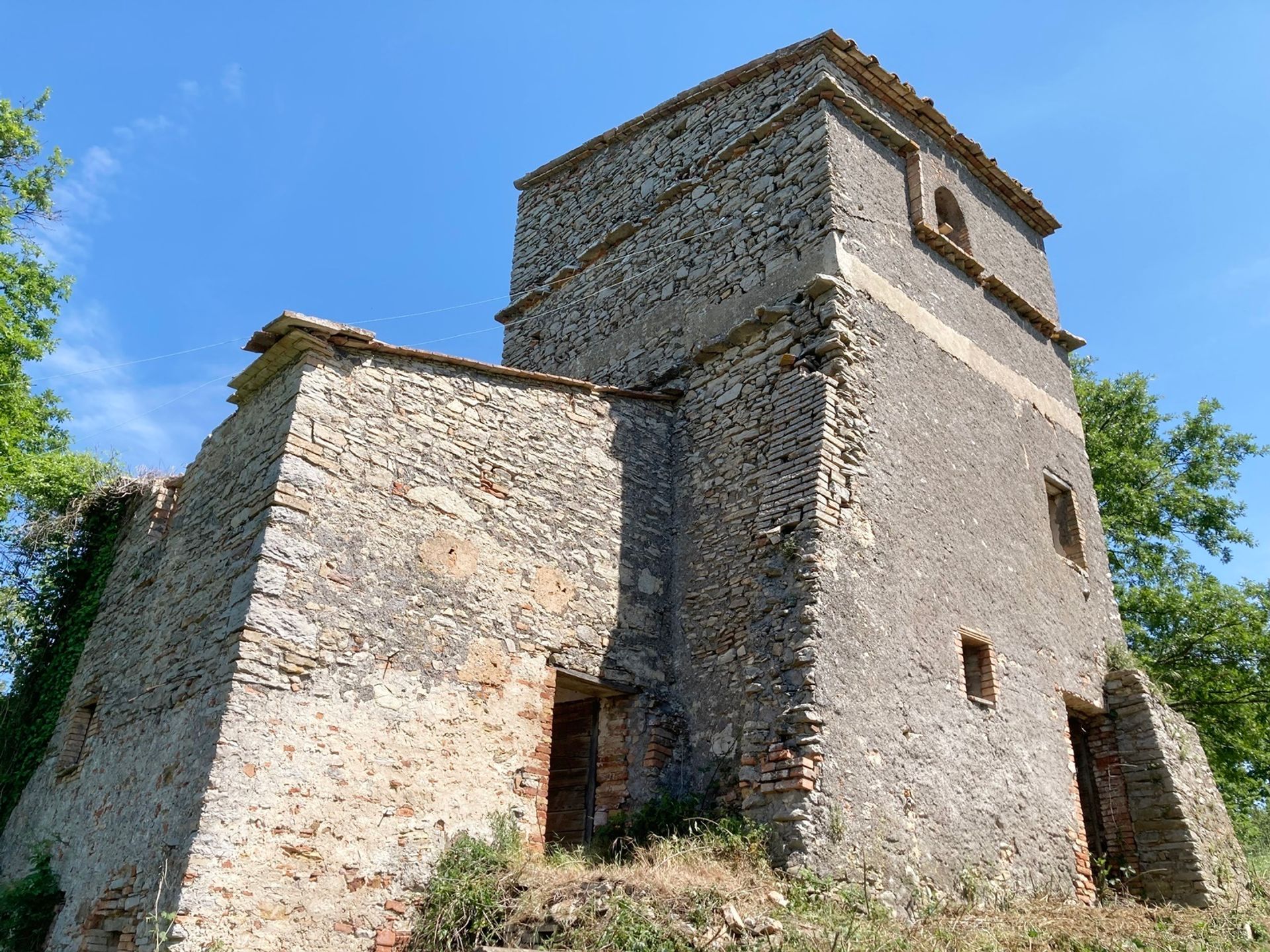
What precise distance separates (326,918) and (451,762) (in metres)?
1.32

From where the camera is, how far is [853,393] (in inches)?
325

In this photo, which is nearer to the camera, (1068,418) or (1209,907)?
(1209,907)

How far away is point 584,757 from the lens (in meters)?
8.31

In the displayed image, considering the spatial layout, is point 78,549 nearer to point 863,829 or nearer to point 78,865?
point 78,865

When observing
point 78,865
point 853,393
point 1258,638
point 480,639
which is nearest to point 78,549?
point 78,865

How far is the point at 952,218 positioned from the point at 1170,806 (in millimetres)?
6692

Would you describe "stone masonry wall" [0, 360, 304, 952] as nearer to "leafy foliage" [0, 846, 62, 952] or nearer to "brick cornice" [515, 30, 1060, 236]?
"leafy foliage" [0, 846, 62, 952]

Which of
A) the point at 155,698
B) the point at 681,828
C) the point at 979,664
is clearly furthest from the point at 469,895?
the point at 979,664

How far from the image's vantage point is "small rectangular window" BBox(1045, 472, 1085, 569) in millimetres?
10555

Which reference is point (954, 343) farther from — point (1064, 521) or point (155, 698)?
point (155, 698)

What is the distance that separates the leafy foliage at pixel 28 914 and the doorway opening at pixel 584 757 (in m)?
3.99

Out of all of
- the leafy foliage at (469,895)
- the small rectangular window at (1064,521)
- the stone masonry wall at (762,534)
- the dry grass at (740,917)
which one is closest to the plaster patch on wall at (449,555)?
the leafy foliage at (469,895)

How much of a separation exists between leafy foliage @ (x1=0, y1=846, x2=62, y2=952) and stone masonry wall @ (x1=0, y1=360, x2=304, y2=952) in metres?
0.19

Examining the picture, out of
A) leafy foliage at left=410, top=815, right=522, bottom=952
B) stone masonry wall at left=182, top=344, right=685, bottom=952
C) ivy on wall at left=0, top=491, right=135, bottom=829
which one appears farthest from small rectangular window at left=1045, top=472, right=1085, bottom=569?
ivy on wall at left=0, top=491, right=135, bottom=829
